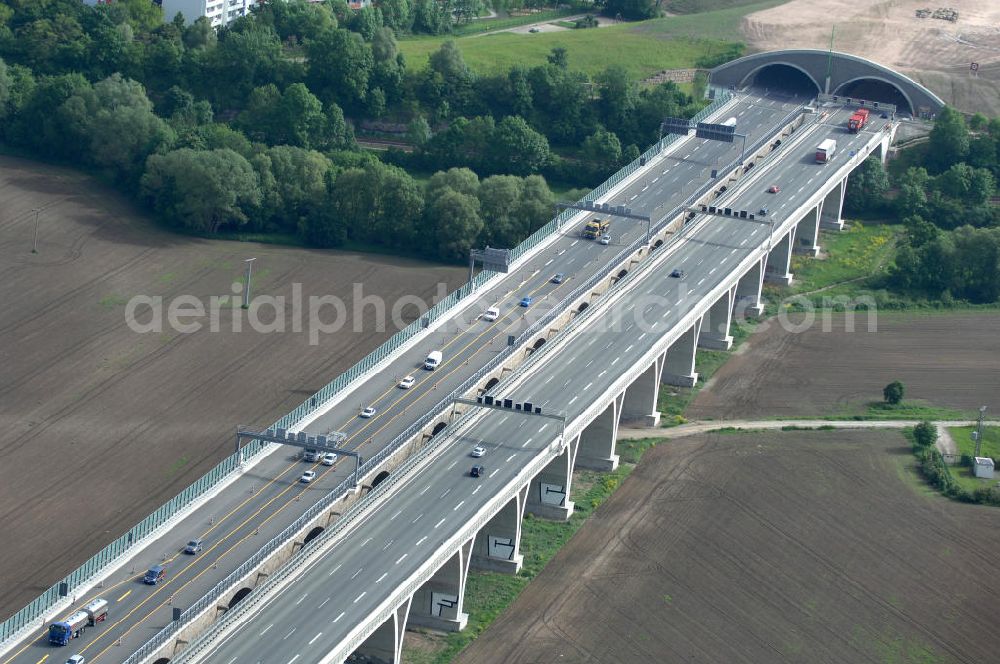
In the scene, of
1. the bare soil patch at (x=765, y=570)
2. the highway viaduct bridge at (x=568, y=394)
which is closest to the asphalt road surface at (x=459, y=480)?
the highway viaduct bridge at (x=568, y=394)

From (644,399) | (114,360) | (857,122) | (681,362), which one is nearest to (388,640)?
(644,399)

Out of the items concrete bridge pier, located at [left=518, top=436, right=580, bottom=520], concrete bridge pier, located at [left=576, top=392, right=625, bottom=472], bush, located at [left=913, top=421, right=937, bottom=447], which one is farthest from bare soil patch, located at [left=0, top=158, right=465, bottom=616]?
bush, located at [left=913, top=421, right=937, bottom=447]

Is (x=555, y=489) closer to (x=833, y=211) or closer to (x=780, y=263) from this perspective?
(x=780, y=263)

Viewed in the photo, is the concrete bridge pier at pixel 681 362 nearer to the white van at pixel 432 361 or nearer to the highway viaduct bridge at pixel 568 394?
the highway viaduct bridge at pixel 568 394

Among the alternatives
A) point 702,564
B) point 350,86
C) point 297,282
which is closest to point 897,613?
point 702,564

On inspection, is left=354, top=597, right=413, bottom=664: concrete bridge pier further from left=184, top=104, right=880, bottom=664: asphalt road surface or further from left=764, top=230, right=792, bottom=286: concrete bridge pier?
left=764, top=230, right=792, bottom=286: concrete bridge pier
